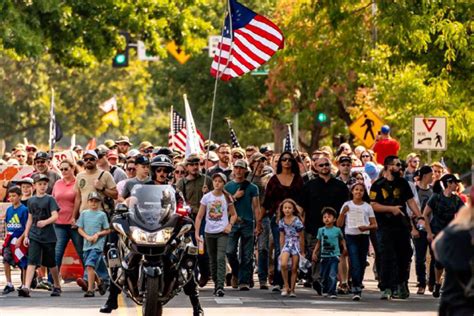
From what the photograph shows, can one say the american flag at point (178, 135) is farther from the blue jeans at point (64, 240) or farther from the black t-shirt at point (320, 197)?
the blue jeans at point (64, 240)

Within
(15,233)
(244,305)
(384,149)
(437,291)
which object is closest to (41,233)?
(15,233)

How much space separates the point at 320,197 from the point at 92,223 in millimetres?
2983

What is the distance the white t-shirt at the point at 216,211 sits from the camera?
2247cm

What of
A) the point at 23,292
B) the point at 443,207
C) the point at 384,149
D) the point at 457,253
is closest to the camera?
the point at 457,253

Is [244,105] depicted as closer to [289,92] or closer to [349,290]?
[289,92]

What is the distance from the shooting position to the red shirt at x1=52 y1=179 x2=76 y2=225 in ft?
74.1

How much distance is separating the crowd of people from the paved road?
230 mm

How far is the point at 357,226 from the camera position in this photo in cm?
2214

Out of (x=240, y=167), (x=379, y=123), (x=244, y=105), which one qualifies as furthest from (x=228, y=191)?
(x=244, y=105)

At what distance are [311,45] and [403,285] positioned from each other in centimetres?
814

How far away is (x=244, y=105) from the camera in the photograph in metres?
65.5

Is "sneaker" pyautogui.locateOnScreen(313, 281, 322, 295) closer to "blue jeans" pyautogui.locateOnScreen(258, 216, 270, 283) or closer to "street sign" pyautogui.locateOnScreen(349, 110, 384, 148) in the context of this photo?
"blue jeans" pyautogui.locateOnScreen(258, 216, 270, 283)

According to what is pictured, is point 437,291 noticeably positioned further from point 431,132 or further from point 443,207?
point 431,132

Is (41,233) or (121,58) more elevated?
(121,58)
